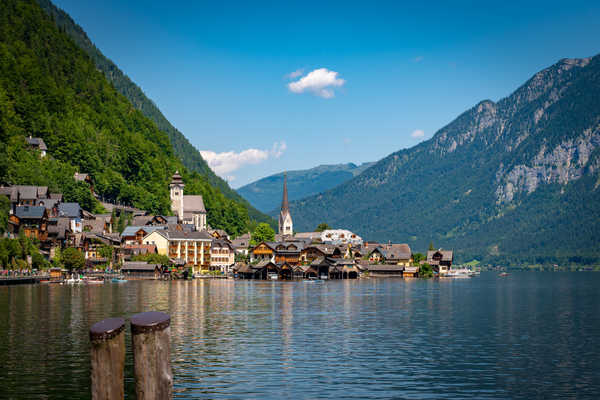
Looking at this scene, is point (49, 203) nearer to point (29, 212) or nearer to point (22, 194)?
point (22, 194)

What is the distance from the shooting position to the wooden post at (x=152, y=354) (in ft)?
52.7

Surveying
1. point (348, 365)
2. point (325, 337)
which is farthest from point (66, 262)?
point (348, 365)

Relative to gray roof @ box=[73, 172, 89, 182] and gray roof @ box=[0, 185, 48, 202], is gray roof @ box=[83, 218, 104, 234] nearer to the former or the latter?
gray roof @ box=[73, 172, 89, 182]

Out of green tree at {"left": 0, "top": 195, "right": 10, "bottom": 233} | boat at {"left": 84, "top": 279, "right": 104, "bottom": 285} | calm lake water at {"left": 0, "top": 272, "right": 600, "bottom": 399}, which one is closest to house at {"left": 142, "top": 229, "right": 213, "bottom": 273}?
boat at {"left": 84, "top": 279, "right": 104, "bottom": 285}

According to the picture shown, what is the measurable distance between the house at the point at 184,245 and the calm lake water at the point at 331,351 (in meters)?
102

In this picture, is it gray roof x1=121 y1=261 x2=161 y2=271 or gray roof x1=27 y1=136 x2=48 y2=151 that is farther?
gray roof x1=27 y1=136 x2=48 y2=151

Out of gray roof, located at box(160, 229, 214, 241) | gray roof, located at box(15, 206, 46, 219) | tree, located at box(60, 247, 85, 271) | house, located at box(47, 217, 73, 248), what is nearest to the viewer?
gray roof, located at box(15, 206, 46, 219)

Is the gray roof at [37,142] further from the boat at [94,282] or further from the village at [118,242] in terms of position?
the boat at [94,282]

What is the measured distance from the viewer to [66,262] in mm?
142375

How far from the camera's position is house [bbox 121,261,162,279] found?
164 meters

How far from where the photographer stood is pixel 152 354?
16.3 meters

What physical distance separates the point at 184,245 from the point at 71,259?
2059 inches

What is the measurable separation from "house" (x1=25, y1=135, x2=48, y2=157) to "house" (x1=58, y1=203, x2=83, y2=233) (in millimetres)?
27900

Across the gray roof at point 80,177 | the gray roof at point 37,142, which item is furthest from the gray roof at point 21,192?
the gray roof at point 80,177
